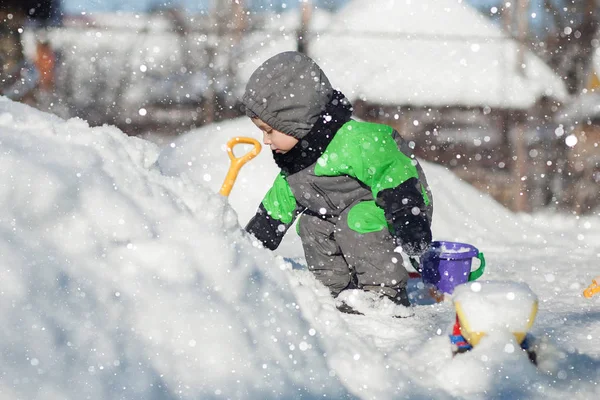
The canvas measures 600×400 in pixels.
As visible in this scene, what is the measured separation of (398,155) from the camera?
94.2 inches

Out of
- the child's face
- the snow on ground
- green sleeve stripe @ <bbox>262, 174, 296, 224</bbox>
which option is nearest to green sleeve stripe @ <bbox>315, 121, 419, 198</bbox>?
the child's face

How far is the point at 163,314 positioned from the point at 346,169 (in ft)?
3.73

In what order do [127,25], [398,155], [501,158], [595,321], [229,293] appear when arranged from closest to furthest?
[229,293], [595,321], [398,155], [127,25], [501,158]

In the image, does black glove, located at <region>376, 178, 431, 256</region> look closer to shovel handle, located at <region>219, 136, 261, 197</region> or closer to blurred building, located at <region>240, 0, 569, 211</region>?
shovel handle, located at <region>219, 136, 261, 197</region>

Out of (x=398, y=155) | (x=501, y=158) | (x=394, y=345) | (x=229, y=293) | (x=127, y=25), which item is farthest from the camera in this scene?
(x=501, y=158)

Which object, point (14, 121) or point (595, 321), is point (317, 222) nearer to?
point (595, 321)

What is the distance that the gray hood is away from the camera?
7.86 ft

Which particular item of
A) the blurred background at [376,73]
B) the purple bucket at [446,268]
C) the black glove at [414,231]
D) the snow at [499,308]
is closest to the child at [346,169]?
the black glove at [414,231]

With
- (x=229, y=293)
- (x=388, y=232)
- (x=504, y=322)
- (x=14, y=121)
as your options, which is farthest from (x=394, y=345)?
(x=14, y=121)

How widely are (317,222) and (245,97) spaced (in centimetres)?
60

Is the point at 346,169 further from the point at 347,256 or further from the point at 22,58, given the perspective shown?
the point at 22,58

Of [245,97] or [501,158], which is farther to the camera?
[501,158]

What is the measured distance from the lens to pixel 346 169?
8.04 feet

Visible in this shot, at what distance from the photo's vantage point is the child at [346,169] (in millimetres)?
2316
